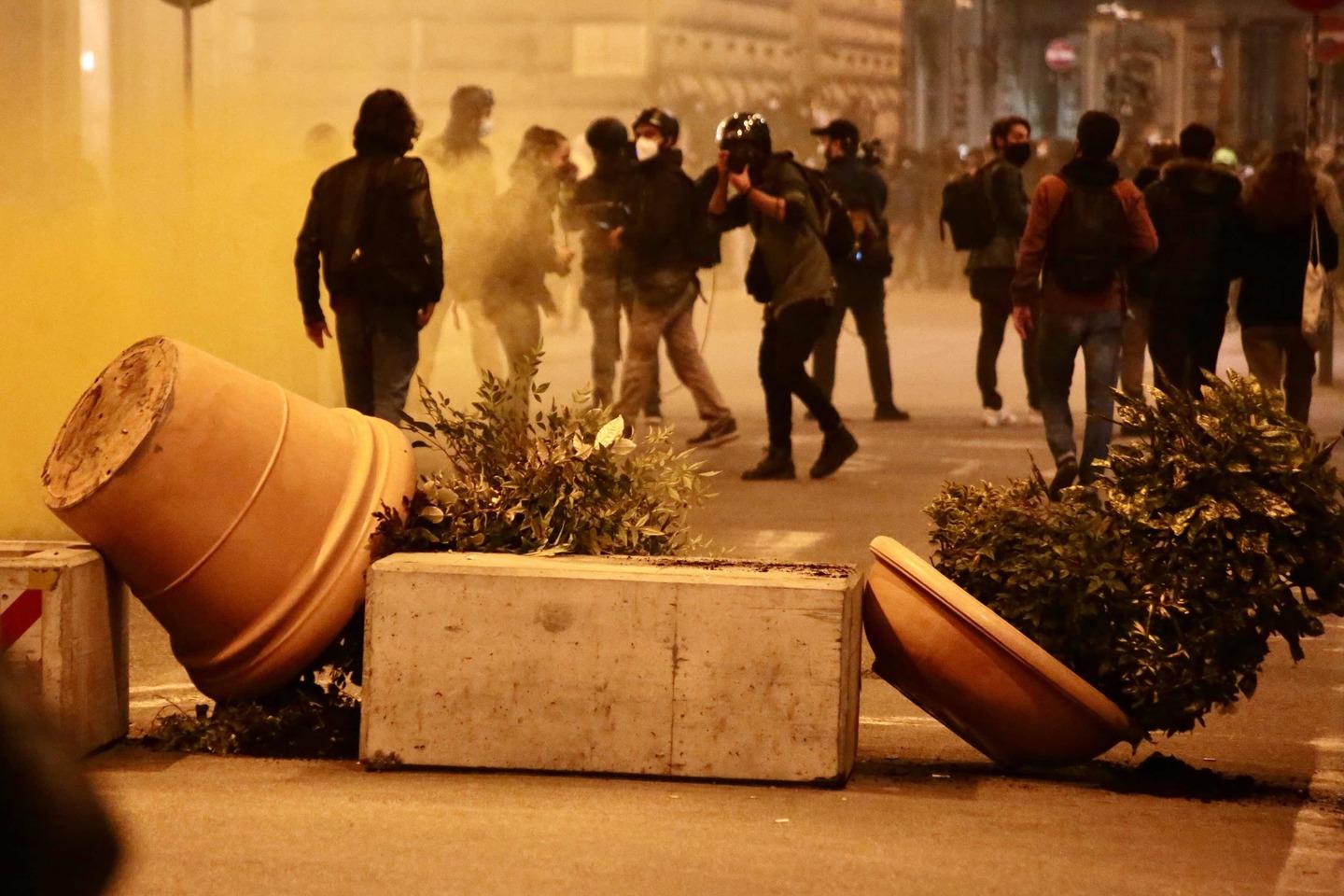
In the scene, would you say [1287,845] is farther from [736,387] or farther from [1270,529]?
[736,387]

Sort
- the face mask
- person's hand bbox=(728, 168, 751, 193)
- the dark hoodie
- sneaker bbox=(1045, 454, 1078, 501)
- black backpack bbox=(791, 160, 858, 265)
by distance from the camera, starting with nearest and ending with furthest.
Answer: sneaker bbox=(1045, 454, 1078, 501) → person's hand bbox=(728, 168, 751, 193) → black backpack bbox=(791, 160, 858, 265) → the dark hoodie → the face mask

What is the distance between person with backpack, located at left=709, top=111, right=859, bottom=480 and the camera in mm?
10719

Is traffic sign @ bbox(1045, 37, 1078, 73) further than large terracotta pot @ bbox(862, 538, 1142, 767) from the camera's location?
Yes

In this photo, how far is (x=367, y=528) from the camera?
18.1ft

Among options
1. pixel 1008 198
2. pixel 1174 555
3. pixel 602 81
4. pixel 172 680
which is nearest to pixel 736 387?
pixel 1008 198

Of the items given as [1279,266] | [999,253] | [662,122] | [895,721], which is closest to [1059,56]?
[999,253]

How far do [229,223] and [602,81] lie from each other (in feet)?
37.5

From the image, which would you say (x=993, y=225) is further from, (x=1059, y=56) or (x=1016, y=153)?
(x=1059, y=56)

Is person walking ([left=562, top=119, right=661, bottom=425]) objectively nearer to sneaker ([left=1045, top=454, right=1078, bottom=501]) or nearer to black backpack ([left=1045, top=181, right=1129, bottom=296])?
sneaker ([left=1045, top=454, right=1078, bottom=501])

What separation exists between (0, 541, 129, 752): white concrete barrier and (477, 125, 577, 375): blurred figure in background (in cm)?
727

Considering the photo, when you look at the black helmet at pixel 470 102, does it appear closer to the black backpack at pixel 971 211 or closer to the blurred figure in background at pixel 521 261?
the blurred figure in background at pixel 521 261

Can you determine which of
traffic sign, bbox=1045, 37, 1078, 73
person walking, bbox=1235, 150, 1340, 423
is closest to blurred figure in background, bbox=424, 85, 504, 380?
person walking, bbox=1235, 150, 1340, 423

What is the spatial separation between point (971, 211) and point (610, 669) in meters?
8.85

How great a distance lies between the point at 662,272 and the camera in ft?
41.2
